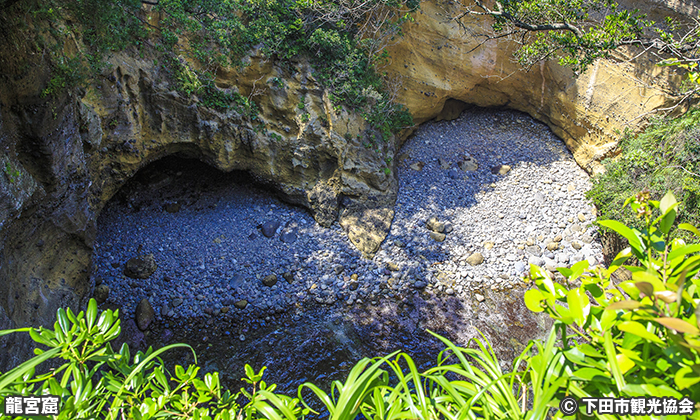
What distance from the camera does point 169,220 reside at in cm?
696

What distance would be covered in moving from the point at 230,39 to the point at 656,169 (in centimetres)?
825

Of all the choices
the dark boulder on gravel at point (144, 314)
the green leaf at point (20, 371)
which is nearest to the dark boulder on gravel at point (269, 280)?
the dark boulder on gravel at point (144, 314)

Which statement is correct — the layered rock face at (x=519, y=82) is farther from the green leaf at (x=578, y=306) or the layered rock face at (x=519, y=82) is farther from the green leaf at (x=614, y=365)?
the green leaf at (x=614, y=365)

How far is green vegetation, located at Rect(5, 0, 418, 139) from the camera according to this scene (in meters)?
4.26

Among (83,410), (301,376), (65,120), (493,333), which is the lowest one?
(301,376)

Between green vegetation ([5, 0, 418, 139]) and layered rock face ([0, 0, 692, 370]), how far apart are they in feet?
0.78

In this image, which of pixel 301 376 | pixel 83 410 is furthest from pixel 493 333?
pixel 83 410

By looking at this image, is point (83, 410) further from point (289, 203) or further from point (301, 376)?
point (289, 203)

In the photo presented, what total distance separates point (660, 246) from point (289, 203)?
6.95 meters

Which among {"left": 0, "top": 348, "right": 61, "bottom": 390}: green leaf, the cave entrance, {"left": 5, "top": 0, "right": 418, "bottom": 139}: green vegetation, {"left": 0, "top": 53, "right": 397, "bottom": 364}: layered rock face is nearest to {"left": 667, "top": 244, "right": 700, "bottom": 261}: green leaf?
{"left": 0, "top": 348, "right": 61, "bottom": 390}: green leaf

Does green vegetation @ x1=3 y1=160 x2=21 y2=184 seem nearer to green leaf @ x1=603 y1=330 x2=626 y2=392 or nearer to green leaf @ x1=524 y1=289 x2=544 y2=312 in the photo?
green leaf @ x1=524 y1=289 x2=544 y2=312

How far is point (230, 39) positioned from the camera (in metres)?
6.29

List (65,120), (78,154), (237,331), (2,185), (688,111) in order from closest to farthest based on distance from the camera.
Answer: (2,185) → (65,120) → (78,154) → (237,331) → (688,111)

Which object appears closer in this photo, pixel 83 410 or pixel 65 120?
pixel 83 410
